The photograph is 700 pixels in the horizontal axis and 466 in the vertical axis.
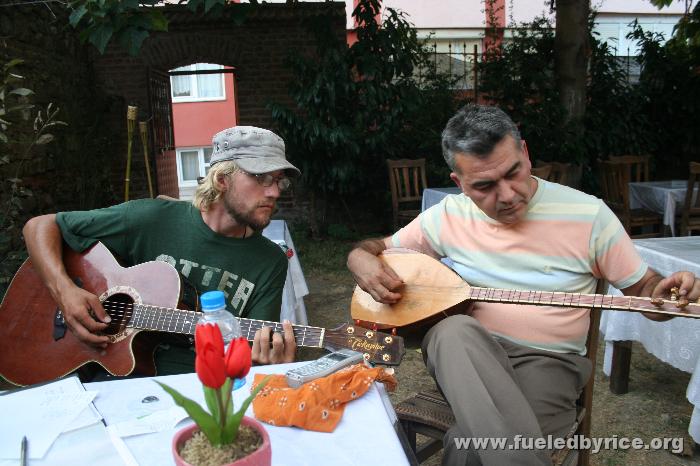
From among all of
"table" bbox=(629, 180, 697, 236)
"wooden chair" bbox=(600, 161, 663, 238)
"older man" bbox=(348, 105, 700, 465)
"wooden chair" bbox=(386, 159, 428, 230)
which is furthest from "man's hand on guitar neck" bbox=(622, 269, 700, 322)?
"wooden chair" bbox=(386, 159, 428, 230)

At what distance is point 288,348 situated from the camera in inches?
67.1

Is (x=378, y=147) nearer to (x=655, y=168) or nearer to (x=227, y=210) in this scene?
(x=655, y=168)

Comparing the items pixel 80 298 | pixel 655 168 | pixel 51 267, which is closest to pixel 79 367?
pixel 80 298

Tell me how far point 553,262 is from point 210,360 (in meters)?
1.37

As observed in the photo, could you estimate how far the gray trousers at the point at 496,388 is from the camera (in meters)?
1.47

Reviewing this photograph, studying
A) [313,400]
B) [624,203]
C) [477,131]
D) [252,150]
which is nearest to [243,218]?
[252,150]

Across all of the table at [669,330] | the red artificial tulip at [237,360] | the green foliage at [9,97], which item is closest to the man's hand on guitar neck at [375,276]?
the red artificial tulip at [237,360]

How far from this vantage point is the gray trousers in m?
1.47

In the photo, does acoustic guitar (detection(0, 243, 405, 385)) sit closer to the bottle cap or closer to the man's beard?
the man's beard

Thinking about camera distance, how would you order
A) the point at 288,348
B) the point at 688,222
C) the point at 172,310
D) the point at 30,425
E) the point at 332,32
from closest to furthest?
1. the point at 30,425
2. the point at 288,348
3. the point at 172,310
4. the point at 688,222
5. the point at 332,32

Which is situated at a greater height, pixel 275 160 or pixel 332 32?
pixel 332 32

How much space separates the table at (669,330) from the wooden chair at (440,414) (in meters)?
0.80

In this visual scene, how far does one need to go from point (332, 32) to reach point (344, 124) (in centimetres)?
126

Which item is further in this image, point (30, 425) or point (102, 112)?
point (102, 112)
